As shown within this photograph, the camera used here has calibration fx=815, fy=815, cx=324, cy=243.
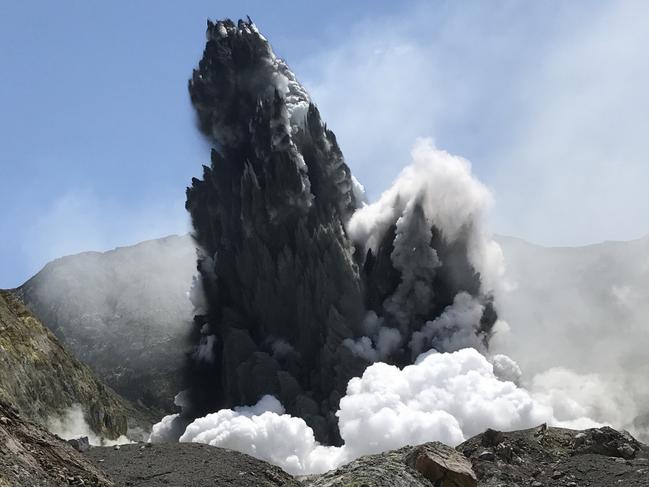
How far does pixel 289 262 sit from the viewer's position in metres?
168

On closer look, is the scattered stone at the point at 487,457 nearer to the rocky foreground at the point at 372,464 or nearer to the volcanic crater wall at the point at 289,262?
the rocky foreground at the point at 372,464

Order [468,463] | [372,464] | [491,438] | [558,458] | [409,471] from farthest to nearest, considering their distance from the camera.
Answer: [491,438] < [558,458] < [468,463] < [409,471] < [372,464]

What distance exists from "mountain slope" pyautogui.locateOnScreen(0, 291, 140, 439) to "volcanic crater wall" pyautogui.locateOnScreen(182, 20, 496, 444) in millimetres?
74073

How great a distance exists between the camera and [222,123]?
18162 centimetres

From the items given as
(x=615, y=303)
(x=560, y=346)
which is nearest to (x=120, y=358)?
(x=560, y=346)

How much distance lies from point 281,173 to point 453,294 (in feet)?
141

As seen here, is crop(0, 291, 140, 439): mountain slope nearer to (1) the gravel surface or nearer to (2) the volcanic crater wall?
(1) the gravel surface

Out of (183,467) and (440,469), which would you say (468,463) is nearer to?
(440,469)

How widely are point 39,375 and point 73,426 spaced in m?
6.54

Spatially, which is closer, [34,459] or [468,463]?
[34,459]

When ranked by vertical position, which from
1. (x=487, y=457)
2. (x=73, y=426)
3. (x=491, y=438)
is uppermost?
(x=491, y=438)

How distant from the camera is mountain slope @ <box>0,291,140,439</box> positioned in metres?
61.6

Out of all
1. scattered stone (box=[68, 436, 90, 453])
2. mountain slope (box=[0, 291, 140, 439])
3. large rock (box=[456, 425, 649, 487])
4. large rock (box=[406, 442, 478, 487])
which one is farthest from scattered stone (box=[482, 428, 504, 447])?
mountain slope (box=[0, 291, 140, 439])

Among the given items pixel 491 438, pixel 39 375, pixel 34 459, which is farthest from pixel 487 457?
pixel 39 375
